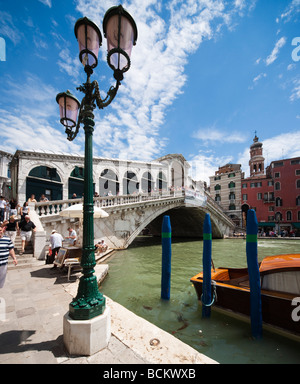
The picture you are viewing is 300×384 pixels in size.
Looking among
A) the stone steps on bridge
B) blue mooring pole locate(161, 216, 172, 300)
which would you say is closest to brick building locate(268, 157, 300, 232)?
blue mooring pole locate(161, 216, 172, 300)

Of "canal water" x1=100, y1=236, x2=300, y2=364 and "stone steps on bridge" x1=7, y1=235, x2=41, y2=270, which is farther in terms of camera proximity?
"stone steps on bridge" x1=7, y1=235, x2=41, y2=270

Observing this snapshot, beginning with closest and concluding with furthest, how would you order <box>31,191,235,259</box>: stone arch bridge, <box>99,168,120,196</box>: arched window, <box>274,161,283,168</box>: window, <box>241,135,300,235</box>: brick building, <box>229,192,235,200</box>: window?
1. <box>31,191,235,259</box>: stone arch bridge
2. <box>99,168,120,196</box>: arched window
3. <box>241,135,300,235</box>: brick building
4. <box>274,161,283,168</box>: window
5. <box>229,192,235,200</box>: window

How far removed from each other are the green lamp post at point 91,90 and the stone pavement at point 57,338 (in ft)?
1.48

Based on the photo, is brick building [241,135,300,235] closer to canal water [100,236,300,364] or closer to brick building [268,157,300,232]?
brick building [268,157,300,232]

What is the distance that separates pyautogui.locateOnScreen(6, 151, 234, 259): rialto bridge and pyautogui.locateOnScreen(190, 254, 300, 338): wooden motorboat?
20.6 ft

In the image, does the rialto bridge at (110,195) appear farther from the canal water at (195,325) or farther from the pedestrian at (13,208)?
the canal water at (195,325)

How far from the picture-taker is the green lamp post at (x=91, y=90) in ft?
6.82

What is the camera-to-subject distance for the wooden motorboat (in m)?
3.41

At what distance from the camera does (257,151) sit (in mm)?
37844

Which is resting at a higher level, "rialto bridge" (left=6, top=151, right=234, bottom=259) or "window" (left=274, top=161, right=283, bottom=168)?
"window" (left=274, top=161, right=283, bottom=168)

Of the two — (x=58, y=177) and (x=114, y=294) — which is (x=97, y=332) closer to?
(x=114, y=294)

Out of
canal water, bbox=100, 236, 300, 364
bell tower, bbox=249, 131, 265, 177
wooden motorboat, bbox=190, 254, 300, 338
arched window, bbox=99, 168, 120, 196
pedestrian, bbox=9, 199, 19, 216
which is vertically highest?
bell tower, bbox=249, 131, 265, 177
